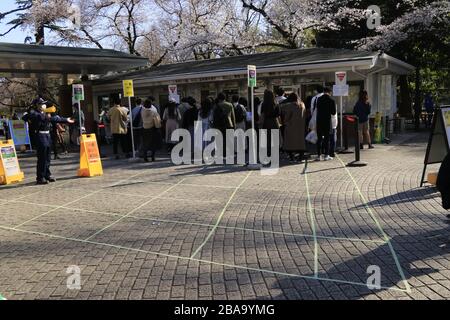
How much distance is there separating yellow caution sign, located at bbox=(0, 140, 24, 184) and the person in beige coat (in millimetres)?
6829

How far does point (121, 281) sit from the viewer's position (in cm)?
438

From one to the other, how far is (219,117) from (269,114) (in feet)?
4.40

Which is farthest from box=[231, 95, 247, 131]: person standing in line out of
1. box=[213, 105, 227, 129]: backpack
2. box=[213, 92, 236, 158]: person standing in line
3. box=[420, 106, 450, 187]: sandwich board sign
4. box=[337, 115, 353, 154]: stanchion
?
box=[420, 106, 450, 187]: sandwich board sign

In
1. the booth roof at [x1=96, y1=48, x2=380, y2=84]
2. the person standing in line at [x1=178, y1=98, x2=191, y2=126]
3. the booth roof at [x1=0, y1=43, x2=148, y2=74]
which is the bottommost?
the person standing in line at [x1=178, y1=98, x2=191, y2=126]

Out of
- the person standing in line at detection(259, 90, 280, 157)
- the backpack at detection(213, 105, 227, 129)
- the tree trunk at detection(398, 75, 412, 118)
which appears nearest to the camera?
the person standing in line at detection(259, 90, 280, 157)

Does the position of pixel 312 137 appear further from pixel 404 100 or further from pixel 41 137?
pixel 404 100

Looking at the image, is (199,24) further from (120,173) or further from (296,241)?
(296,241)

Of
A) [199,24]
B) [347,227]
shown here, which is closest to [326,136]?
[347,227]

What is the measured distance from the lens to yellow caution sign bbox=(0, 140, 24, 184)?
1041 cm

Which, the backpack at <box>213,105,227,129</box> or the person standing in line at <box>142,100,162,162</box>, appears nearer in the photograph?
the backpack at <box>213,105,227,129</box>

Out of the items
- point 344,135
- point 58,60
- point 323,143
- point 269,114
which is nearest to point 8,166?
point 269,114

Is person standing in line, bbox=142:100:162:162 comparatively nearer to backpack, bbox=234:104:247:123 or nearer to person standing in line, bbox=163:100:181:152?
person standing in line, bbox=163:100:181:152

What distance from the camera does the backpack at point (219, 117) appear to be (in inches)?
463

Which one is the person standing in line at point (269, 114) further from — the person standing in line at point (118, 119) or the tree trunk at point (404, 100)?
the tree trunk at point (404, 100)
